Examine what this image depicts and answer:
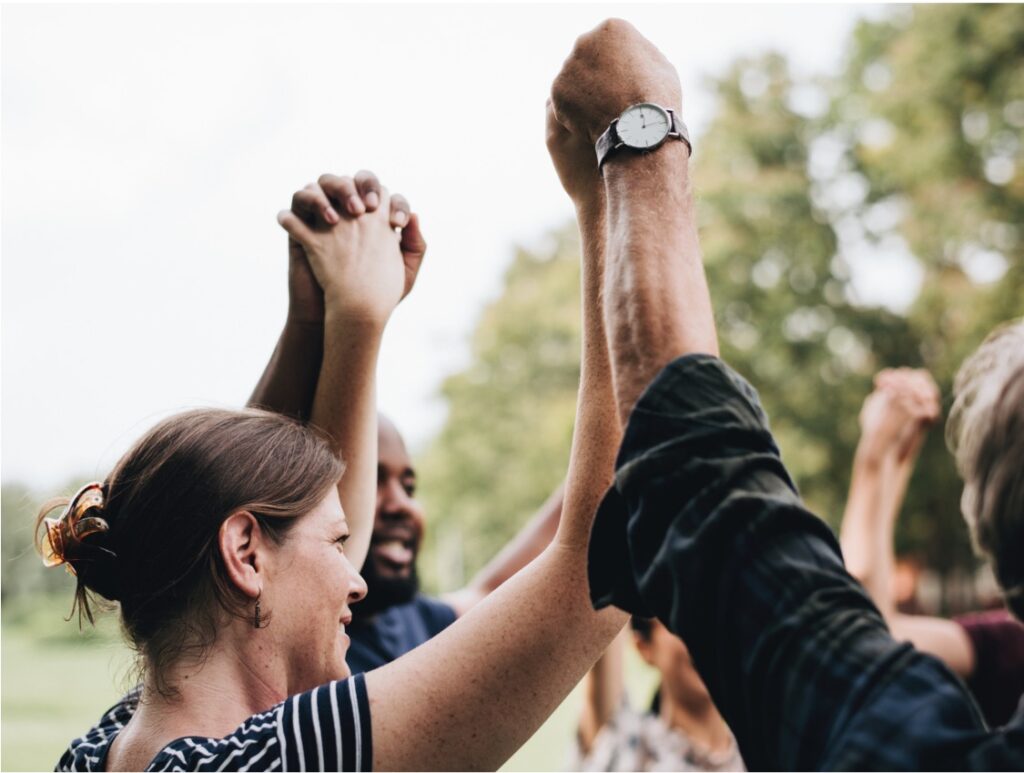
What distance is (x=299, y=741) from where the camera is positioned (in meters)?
1.49

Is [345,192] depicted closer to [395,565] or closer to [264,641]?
[264,641]

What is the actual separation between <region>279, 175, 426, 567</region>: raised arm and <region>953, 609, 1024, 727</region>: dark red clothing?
9.01 ft

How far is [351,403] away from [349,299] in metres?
0.22

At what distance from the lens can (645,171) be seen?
141 cm

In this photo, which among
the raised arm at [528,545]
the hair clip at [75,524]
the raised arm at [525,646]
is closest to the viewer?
the raised arm at [525,646]

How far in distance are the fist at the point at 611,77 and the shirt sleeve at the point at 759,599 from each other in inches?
18.4

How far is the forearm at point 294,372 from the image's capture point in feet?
7.28

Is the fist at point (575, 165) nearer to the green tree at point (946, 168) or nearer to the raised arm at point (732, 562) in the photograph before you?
the raised arm at point (732, 562)

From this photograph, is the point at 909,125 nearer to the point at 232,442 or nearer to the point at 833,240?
the point at 833,240

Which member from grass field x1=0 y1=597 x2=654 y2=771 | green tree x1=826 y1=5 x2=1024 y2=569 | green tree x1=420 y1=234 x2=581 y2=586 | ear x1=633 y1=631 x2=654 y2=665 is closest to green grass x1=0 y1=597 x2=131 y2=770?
grass field x1=0 y1=597 x2=654 y2=771

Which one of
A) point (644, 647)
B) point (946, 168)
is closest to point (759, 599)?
point (644, 647)

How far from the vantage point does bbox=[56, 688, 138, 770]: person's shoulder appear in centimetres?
172

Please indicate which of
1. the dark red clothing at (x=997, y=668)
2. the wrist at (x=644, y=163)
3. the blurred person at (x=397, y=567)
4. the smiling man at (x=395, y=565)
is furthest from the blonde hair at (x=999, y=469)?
the dark red clothing at (x=997, y=668)

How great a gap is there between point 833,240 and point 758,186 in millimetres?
1811
